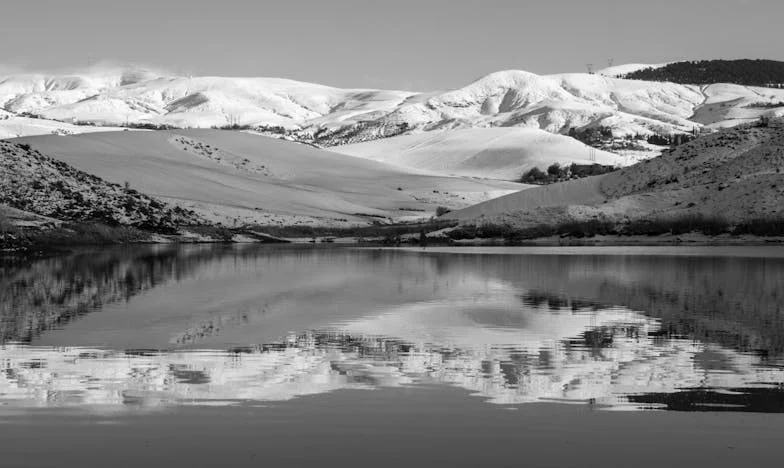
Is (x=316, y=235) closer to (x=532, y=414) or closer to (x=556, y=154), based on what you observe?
(x=532, y=414)

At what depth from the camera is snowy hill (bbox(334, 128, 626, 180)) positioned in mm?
167125

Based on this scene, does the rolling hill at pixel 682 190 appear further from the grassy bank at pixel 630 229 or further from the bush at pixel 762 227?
the grassy bank at pixel 630 229

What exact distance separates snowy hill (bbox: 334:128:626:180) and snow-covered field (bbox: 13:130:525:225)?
29.8 metres

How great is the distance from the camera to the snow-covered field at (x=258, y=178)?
8506 centimetres

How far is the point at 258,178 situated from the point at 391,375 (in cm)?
9300

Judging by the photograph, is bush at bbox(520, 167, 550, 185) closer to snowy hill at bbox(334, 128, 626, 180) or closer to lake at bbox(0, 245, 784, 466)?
snowy hill at bbox(334, 128, 626, 180)

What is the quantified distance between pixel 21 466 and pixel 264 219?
68626mm

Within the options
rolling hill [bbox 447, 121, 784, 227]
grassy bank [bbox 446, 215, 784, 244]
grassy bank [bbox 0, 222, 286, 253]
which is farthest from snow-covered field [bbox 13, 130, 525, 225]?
grassy bank [bbox 446, 215, 784, 244]

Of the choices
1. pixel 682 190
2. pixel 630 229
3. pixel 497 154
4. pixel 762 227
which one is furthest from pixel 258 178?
pixel 497 154

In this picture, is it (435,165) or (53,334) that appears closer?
(53,334)

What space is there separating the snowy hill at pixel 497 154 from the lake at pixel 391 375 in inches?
5379

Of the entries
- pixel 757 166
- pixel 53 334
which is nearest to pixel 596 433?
pixel 53 334

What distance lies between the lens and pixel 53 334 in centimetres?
1736

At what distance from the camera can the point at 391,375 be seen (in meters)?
13.6
